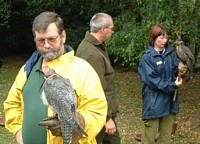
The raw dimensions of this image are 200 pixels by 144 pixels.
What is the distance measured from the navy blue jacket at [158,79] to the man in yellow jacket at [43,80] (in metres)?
2.61

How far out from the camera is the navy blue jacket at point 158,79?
578cm

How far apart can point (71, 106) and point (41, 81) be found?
526 mm

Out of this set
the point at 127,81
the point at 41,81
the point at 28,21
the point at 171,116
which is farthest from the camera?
the point at 28,21

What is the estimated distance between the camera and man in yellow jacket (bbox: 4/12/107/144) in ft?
10.1

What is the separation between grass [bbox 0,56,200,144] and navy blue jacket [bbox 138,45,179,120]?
2194 mm

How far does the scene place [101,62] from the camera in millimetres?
4934

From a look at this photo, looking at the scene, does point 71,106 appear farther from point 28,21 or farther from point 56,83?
point 28,21

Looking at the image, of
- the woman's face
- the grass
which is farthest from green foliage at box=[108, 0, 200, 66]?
the woman's face

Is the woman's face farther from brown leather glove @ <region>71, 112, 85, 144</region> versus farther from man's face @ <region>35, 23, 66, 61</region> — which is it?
brown leather glove @ <region>71, 112, 85, 144</region>

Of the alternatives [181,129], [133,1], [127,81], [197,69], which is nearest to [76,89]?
[181,129]

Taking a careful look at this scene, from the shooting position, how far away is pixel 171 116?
19.6 ft

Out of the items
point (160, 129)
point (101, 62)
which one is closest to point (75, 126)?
point (101, 62)

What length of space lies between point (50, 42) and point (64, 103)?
53 cm

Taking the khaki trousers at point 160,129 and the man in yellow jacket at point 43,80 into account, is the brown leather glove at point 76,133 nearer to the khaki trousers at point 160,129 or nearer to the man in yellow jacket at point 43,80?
the man in yellow jacket at point 43,80
